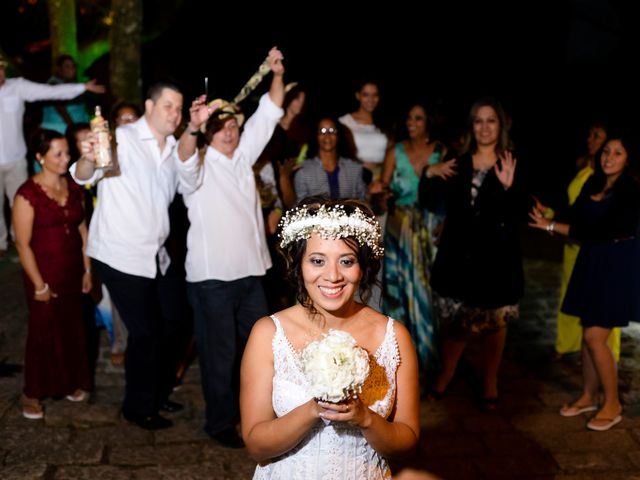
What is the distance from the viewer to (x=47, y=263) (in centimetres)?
452

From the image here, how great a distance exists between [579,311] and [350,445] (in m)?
2.76

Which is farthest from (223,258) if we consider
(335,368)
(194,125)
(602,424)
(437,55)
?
(437,55)

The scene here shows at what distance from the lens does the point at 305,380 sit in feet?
7.73

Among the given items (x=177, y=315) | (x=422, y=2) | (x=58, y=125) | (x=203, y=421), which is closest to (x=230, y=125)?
(x=177, y=315)

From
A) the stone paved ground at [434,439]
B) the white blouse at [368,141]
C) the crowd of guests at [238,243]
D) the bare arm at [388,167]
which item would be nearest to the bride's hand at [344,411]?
the crowd of guests at [238,243]

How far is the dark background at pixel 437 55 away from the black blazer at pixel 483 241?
9697 mm

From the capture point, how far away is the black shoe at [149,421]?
4414 mm

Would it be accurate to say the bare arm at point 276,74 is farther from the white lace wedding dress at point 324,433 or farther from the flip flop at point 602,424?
the flip flop at point 602,424

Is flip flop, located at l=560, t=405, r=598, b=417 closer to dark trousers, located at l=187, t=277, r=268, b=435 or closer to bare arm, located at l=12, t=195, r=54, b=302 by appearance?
dark trousers, located at l=187, t=277, r=268, b=435

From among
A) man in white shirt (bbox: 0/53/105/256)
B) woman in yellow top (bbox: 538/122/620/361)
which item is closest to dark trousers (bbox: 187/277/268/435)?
woman in yellow top (bbox: 538/122/620/361)

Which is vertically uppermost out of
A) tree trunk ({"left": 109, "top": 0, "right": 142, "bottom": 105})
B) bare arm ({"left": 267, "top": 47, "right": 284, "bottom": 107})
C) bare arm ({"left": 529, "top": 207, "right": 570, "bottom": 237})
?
tree trunk ({"left": 109, "top": 0, "right": 142, "bottom": 105})

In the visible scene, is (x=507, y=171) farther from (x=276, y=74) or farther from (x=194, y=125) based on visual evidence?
(x=194, y=125)

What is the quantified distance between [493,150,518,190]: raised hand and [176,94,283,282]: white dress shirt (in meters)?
1.65

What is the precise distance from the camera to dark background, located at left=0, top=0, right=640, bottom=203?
47.4 feet
